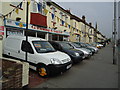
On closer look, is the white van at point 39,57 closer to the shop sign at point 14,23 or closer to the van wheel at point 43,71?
the van wheel at point 43,71

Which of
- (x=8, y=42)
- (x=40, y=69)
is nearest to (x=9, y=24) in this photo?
(x=8, y=42)

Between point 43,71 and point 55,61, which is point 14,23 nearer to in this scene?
point 43,71

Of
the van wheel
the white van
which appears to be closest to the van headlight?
the white van

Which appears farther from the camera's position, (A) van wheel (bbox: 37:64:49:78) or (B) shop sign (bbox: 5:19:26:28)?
(B) shop sign (bbox: 5:19:26:28)

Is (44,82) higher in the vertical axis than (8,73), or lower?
lower

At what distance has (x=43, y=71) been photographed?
4059 millimetres

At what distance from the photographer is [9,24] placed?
6.92m

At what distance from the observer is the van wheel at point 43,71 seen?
396 centimetres

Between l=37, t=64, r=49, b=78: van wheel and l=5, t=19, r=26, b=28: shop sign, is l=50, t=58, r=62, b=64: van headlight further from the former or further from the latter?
l=5, t=19, r=26, b=28: shop sign

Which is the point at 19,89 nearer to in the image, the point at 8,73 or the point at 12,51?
the point at 8,73

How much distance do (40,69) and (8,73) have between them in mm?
1568

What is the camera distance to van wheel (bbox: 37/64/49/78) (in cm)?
396

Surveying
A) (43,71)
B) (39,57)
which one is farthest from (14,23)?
(43,71)

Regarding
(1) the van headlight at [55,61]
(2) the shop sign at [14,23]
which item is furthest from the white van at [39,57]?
(2) the shop sign at [14,23]
